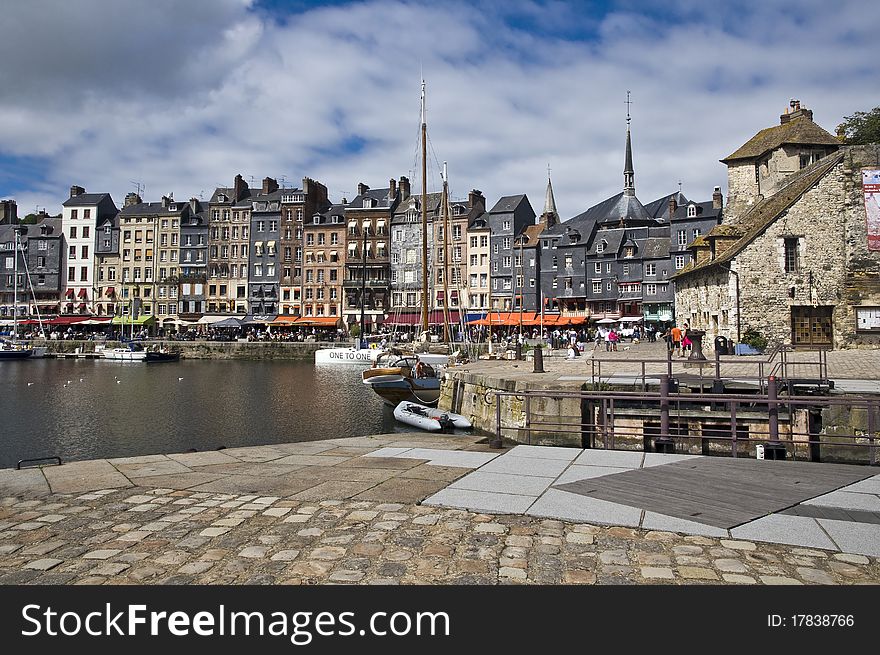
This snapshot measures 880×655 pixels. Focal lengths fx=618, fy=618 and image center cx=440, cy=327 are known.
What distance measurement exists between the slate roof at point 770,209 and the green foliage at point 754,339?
13.0 ft

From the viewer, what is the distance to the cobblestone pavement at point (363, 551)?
4574 millimetres

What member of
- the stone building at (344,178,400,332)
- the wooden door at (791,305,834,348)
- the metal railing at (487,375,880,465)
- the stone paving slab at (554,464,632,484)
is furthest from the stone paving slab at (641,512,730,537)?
the stone building at (344,178,400,332)

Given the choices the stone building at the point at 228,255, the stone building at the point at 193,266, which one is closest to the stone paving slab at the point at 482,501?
the stone building at the point at 228,255

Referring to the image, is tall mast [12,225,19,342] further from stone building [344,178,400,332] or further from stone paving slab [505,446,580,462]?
stone paving slab [505,446,580,462]

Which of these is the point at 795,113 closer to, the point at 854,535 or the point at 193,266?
the point at 854,535

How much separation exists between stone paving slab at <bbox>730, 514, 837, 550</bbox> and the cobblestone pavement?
0.62 ft

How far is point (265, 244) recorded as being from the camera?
78.9 metres

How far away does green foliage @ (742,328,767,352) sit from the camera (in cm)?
3135

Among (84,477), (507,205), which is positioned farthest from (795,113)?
(84,477)

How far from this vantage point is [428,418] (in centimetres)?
2130

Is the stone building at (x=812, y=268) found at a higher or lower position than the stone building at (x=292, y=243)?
lower

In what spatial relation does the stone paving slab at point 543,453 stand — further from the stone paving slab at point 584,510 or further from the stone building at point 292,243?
the stone building at point 292,243

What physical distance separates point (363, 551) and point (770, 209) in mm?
35498

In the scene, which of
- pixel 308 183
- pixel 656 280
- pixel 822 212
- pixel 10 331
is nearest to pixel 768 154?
pixel 822 212
